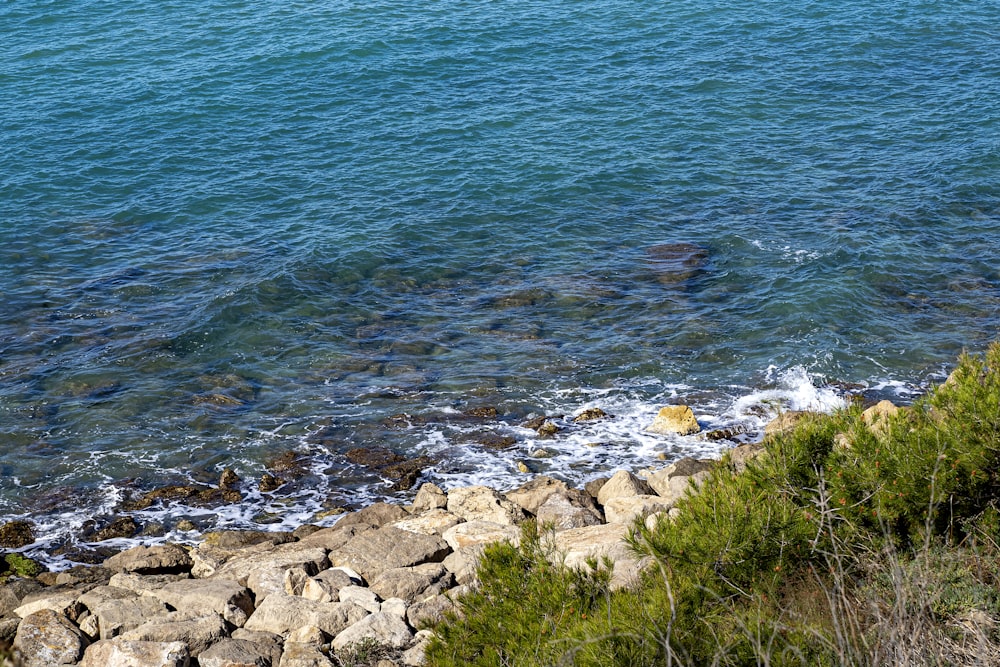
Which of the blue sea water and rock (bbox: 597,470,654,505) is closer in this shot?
rock (bbox: 597,470,654,505)

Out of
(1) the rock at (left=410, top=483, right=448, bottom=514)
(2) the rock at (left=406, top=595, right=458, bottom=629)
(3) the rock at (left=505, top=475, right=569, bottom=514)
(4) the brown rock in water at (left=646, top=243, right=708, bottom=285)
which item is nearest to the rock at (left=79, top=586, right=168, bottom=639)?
(2) the rock at (left=406, top=595, right=458, bottom=629)

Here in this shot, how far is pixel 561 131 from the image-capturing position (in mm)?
31344

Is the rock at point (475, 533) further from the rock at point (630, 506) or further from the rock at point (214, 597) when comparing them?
the rock at point (214, 597)

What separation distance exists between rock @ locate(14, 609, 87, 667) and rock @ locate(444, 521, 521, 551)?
504 centimetres

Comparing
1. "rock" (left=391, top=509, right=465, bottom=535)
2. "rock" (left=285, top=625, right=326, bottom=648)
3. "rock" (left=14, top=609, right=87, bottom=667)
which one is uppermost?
"rock" (left=14, top=609, right=87, bottom=667)

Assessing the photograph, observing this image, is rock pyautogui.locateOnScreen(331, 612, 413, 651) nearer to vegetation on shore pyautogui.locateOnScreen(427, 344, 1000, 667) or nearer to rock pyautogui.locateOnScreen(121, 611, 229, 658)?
rock pyautogui.locateOnScreen(121, 611, 229, 658)

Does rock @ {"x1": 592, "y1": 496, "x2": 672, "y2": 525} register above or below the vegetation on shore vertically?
below

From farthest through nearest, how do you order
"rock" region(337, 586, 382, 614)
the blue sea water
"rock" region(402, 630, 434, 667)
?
the blue sea water, "rock" region(337, 586, 382, 614), "rock" region(402, 630, 434, 667)

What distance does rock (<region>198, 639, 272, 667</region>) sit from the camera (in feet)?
35.0

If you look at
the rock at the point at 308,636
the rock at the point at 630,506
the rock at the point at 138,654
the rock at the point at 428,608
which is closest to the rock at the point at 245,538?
the rock at the point at 308,636

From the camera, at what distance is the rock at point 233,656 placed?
10.7 meters

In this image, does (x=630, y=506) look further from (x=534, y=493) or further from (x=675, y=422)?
(x=675, y=422)

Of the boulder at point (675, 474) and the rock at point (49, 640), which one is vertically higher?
the rock at point (49, 640)

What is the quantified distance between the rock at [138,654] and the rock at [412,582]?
2629mm
